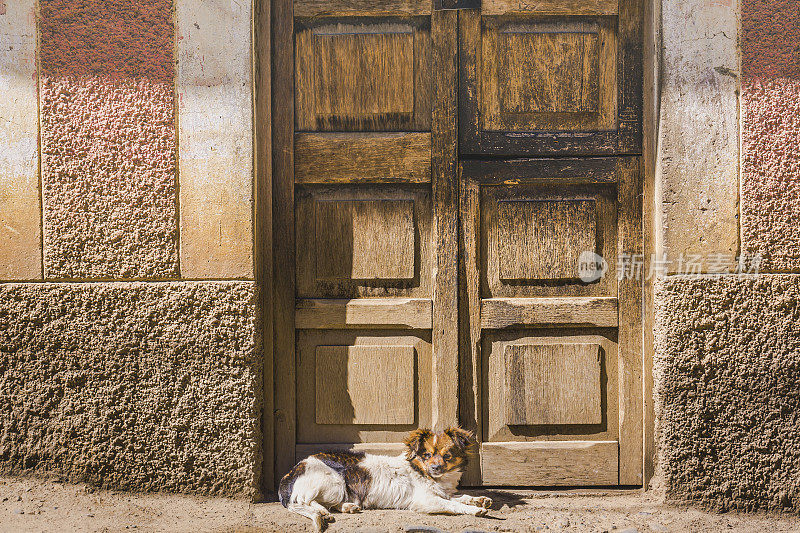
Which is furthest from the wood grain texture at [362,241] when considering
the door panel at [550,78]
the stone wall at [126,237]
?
the door panel at [550,78]

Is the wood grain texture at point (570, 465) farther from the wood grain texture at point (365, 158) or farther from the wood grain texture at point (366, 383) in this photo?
the wood grain texture at point (365, 158)

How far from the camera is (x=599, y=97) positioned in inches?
119

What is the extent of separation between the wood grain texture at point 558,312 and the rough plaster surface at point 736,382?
0.29 metres

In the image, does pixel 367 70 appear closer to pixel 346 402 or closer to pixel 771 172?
pixel 346 402

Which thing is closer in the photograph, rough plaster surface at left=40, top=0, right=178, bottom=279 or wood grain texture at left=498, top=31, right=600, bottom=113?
rough plaster surface at left=40, top=0, right=178, bottom=279

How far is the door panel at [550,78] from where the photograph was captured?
3.01 meters

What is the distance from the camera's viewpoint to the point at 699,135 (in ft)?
9.22

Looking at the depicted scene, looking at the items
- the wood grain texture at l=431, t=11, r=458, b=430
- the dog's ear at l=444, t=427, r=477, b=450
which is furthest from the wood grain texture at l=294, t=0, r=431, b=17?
the dog's ear at l=444, t=427, r=477, b=450

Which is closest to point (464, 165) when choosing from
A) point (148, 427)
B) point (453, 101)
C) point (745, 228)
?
point (453, 101)

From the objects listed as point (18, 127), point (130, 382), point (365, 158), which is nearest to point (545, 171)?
point (365, 158)

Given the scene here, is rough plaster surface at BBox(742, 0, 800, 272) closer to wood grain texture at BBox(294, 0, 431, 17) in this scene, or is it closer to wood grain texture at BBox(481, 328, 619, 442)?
wood grain texture at BBox(481, 328, 619, 442)

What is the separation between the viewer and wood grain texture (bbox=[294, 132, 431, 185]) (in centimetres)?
302

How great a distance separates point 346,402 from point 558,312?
1216 mm

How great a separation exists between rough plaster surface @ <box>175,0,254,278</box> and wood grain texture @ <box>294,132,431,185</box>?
0.34 metres
